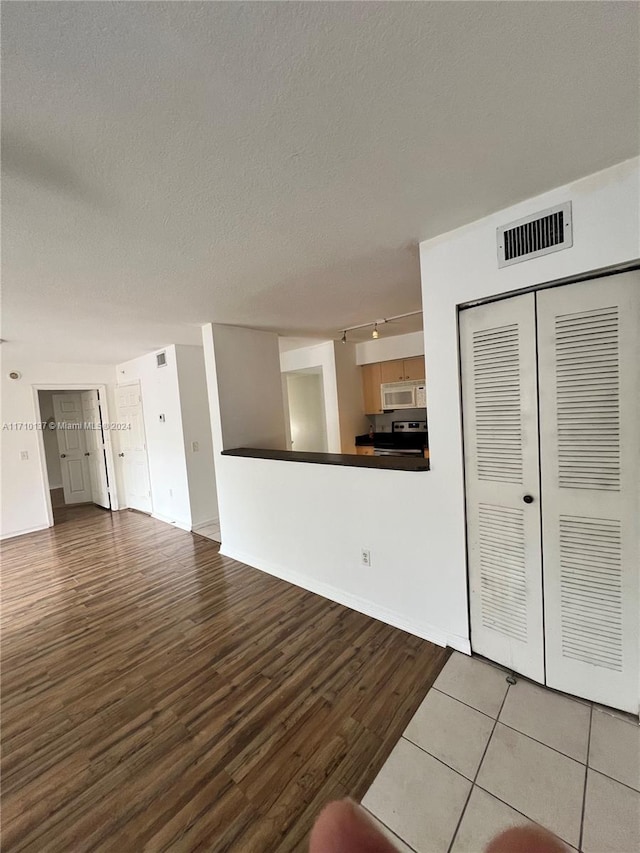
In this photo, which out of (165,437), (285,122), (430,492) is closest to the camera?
(285,122)

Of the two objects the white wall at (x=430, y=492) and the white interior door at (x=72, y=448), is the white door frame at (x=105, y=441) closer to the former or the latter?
the white interior door at (x=72, y=448)

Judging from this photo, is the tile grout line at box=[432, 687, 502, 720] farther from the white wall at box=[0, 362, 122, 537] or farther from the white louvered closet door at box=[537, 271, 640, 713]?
the white wall at box=[0, 362, 122, 537]

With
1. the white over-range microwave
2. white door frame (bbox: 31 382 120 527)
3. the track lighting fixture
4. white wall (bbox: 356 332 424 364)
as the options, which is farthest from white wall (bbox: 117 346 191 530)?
the white over-range microwave

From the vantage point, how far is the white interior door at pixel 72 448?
623 cm

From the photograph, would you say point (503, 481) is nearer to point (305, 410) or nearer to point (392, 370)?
point (392, 370)

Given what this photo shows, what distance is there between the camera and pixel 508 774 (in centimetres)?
138

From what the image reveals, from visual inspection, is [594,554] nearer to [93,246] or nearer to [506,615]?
[506,615]

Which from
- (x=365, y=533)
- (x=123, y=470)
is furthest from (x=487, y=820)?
(x=123, y=470)

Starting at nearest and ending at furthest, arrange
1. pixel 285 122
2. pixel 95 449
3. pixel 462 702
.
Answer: pixel 285 122 → pixel 462 702 → pixel 95 449

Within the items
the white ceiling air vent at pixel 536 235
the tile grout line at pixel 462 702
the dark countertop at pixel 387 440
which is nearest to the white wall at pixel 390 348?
the dark countertop at pixel 387 440

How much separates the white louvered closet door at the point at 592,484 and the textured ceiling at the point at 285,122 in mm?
619

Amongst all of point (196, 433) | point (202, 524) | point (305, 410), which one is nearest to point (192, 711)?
point (202, 524)

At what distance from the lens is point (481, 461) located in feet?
6.23

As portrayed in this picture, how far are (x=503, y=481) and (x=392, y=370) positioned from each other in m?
3.49
